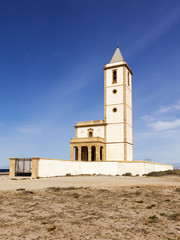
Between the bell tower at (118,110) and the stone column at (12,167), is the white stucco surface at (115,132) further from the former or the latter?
the stone column at (12,167)

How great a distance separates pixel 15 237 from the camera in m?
5.01

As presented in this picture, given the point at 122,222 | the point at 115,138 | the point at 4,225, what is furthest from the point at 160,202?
the point at 115,138

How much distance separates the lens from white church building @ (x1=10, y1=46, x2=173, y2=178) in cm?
3400

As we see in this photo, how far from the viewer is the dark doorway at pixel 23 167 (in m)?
25.5

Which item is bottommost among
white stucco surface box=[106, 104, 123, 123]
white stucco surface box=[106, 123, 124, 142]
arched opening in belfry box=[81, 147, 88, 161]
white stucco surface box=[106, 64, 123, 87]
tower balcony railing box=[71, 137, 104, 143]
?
arched opening in belfry box=[81, 147, 88, 161]

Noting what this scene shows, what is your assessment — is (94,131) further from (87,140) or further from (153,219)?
(153,219)

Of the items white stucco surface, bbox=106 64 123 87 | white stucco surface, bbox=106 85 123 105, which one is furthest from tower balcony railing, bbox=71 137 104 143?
white stucco surface, bbox=106 64 123 87

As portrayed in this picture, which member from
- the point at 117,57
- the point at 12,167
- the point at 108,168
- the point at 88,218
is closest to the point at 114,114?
the point at 108,168

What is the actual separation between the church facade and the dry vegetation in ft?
91.7

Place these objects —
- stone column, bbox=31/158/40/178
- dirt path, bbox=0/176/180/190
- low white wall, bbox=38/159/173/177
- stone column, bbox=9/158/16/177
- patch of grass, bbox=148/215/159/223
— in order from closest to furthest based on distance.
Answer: patch of grass, bbox=148/215/159/223 → dirt path, bbox=0/176/180/190 → stone column, bbox=31/158/40/178 → stone column, bbox=9/158/16/177 → low white wall, bbox=38/159/173/177

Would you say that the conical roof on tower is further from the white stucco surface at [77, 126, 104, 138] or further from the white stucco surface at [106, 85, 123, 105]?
the white stucco surface at [77, 126, 104, 138]

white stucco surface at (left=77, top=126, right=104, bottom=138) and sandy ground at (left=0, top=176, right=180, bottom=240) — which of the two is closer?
sandy ground at (left=0, top=176, right=180, bottom=240)

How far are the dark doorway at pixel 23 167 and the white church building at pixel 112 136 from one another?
617 centimetres

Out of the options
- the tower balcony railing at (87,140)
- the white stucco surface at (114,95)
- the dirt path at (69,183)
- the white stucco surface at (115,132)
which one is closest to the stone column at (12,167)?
the dirt path at (69,183)
